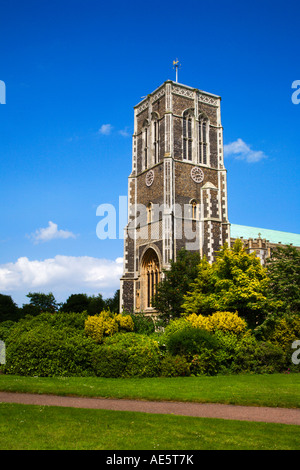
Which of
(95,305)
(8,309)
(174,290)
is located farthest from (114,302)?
(174,290)

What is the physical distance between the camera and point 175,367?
47.3 ft

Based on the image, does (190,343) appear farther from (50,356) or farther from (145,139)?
(145,139)

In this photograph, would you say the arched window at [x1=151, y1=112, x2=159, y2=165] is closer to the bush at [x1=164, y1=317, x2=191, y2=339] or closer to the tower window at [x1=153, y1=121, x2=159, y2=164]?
the tower window at [x1=153, y1=121, x2=159, y2=164]

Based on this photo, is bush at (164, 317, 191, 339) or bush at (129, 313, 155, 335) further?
bush at (129, 313, 155, 335)

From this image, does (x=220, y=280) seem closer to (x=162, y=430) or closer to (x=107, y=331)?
(x=107, y=331)

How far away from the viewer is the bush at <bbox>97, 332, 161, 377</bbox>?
14172 mm

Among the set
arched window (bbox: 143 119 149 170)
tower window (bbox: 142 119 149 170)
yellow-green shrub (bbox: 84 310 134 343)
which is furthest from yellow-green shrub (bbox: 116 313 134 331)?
arched window (bbox: 143 119 149 170)

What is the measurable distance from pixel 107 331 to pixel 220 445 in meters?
11.6

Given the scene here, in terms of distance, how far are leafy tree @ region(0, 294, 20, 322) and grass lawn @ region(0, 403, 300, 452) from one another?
131 feet

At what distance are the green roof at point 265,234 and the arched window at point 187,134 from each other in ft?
36.9

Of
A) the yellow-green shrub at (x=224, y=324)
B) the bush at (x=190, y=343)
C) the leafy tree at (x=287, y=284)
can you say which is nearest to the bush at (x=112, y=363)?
the bush at (x=190, y=343)

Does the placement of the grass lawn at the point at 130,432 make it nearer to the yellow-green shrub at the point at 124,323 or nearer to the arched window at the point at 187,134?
the yellow-green shrub at the point at 124,323

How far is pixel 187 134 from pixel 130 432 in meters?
30.2
